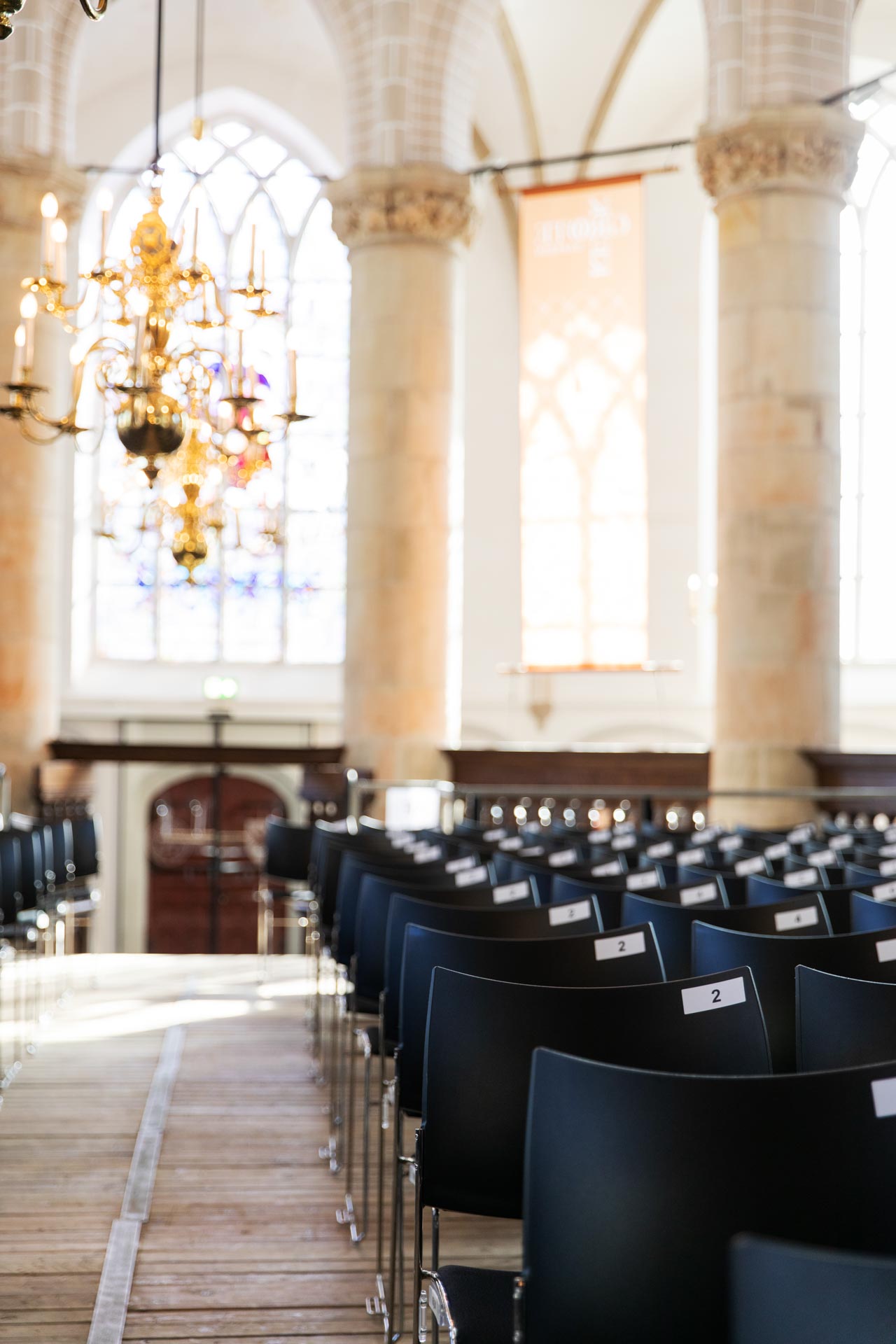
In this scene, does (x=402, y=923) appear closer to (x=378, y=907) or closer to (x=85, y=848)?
(x=378, y=907)

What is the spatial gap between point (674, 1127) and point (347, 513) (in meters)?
11.1

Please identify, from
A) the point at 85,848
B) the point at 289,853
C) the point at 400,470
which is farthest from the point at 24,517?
the point at 289,853

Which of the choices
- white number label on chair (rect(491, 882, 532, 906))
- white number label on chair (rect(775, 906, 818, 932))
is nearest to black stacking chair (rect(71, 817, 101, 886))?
white number label on chair (rect(491, 882, 532, 906))

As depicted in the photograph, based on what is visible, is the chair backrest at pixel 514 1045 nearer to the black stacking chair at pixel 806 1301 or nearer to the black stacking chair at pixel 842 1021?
the black stacking chair at pixel 842 1021

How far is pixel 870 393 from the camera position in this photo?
17.3m

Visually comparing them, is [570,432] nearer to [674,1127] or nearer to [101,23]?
[101,23]

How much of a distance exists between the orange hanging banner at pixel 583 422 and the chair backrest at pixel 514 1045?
1150cm

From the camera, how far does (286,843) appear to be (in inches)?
309

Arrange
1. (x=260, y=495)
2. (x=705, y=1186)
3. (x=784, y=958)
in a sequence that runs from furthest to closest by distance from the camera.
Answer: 1. (x=260, y=495)
2. (x=784, y=958)
3. (x=705, y=1186)

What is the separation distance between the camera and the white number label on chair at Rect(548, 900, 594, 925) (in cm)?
354

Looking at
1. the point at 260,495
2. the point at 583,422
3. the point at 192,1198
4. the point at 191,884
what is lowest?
the point at 191,884

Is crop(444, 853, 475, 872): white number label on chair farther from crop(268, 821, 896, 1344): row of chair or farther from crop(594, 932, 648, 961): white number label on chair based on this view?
crop(594, 932, 648, 961): white number label on chair

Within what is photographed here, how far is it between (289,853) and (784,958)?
200 inches

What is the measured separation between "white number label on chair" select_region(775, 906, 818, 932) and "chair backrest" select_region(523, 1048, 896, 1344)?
2078 mm
